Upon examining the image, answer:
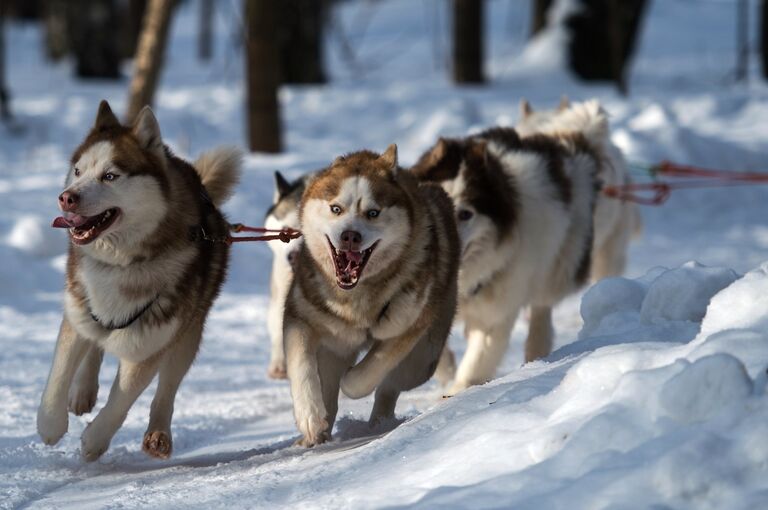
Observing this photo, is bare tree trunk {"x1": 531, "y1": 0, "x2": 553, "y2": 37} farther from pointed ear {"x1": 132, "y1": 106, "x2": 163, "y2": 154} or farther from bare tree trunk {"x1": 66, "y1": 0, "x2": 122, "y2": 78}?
pointed ear {"x1": 132, "y1": 106, "x2": 163, "y2": 154}

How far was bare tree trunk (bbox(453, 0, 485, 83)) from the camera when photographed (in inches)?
675

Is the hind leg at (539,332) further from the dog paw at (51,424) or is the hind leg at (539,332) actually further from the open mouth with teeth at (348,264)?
the dog paw at (51,424)

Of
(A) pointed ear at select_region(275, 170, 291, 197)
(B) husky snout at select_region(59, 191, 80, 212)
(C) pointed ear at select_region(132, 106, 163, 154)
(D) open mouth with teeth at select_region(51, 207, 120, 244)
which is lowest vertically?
(A) pointed ear at select_region(275, 170, 291, 197)

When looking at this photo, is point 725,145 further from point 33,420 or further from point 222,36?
point 222,36

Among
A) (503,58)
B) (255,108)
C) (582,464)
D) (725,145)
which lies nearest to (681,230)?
(725,145)

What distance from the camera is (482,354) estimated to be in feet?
20.5

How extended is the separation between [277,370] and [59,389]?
2107mm

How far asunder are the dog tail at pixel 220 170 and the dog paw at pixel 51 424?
4.21ft

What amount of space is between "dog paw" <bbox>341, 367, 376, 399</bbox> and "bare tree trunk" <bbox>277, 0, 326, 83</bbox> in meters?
12.0

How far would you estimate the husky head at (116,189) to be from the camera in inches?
172

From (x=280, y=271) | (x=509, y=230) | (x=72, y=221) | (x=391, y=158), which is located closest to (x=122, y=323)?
(x=72, y=221)

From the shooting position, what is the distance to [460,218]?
6.03m

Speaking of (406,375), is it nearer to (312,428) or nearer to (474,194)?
(312,428)

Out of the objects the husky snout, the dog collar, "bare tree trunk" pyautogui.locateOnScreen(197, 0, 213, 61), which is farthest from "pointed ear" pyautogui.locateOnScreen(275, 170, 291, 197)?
"bare tree trunk" pyautogui.locateOnScreen(197, 0, 213, 61)
